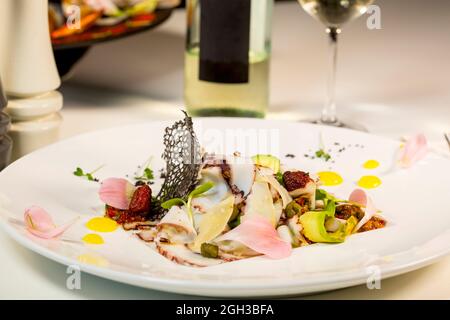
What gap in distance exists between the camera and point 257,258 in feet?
2.87

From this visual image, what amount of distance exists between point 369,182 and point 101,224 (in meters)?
0.35

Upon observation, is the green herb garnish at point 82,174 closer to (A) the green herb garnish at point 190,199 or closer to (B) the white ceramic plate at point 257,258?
(B) the white ceramic plate at point 257,258

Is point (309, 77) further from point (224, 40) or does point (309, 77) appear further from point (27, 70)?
point (27, 70)

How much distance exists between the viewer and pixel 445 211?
1008 mm

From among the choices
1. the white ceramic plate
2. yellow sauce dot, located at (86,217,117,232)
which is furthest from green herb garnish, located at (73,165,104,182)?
yellow sauce dot, located at (86,217,117,232)

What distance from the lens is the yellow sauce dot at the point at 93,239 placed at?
3.00 feet

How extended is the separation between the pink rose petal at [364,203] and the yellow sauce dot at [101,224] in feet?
0.84

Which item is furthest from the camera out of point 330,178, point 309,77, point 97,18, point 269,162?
point 309,77

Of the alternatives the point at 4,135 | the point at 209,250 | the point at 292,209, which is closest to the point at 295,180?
the point at 292,209

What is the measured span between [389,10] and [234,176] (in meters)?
1.48
